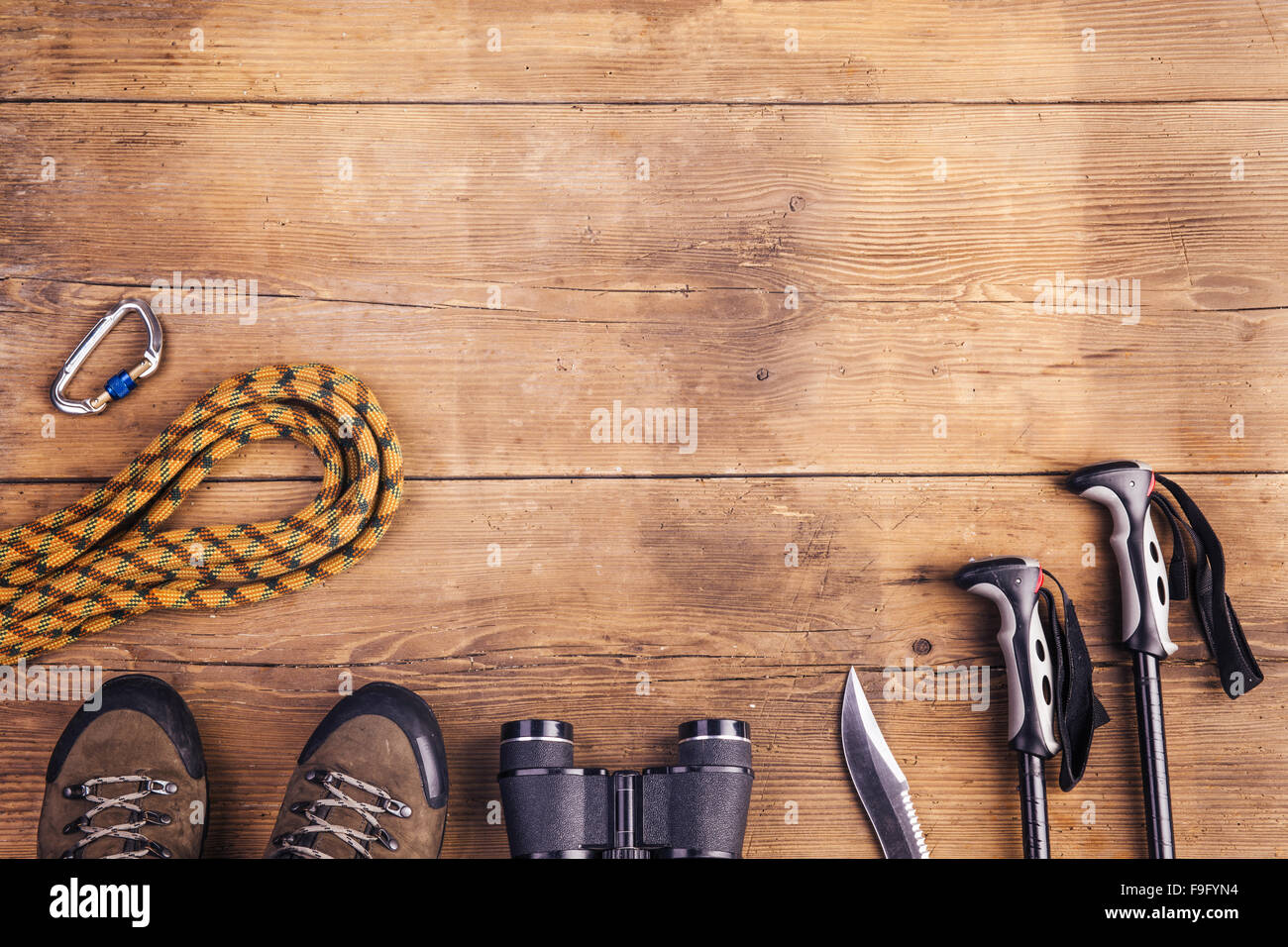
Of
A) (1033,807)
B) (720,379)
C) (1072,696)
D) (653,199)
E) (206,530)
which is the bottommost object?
(1033,807)

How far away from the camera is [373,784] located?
3.61 feet

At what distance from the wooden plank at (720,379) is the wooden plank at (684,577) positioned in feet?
0.14

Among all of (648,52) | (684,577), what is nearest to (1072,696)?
(684,577)

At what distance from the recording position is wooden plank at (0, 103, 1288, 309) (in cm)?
119

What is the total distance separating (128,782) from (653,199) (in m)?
1.10

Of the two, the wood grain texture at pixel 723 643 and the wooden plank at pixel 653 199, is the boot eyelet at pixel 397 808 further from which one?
the wooden plank at pixel 653 199

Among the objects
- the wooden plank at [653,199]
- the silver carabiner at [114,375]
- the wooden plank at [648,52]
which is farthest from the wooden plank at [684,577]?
the wooden plank at [648,52]

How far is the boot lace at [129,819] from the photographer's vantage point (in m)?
1.07

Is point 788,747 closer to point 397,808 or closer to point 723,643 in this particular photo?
point 723,643

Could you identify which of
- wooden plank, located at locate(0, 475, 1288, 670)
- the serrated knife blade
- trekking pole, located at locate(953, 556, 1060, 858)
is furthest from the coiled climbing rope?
trekking pole, located at locate(953, 556, 1060, 858)

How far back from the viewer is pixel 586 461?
3.87 ft

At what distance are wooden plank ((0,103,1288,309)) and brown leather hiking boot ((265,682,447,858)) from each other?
607mm
